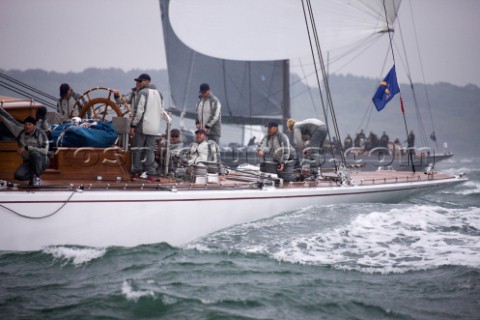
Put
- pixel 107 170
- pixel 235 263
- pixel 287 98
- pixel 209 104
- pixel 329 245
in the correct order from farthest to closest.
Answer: pixel 287 98 < pixel 209 104 < pixel 107 170 < pixel 329 245 < pixel 235 263

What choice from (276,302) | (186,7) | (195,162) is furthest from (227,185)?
(186,7)

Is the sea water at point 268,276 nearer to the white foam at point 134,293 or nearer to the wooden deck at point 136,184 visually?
the white foam at point 134,293

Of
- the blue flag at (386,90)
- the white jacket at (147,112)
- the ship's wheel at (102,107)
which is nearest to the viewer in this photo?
the white jacket at (147,112)

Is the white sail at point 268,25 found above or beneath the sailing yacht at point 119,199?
above

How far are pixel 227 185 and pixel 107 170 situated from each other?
1714mm

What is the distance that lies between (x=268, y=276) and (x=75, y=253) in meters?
2.31

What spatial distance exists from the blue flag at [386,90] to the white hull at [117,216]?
770cm

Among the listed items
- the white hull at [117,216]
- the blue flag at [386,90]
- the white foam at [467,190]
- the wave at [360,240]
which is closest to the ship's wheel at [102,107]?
the white hull at [117,216]

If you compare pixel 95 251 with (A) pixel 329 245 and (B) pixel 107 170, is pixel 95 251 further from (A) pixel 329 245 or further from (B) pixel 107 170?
(A) pixel 329 245

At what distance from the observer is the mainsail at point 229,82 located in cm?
2739

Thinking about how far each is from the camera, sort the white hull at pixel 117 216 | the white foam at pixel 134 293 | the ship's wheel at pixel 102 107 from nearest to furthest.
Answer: the white foam at pixel 134 293, the white hull at pixel 117 216, the ship's wheel at pixel 102 107

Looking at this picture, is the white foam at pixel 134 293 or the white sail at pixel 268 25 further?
the white sail at pixel 268 25

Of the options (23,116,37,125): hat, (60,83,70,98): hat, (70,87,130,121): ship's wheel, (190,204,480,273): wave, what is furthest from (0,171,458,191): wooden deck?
(60,83,70,98): hat

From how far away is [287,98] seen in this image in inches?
922
